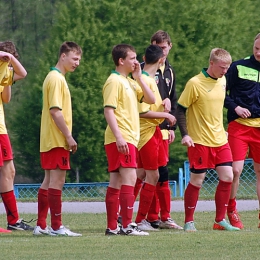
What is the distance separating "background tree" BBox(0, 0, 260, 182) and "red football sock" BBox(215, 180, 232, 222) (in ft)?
93.9

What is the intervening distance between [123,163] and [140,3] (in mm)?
33554

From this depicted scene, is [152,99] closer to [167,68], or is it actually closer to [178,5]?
[167,68]

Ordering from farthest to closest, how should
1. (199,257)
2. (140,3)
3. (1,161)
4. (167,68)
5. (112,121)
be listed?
(140,3) < (167,68) < (1,161) < (112,121) < (199,257)

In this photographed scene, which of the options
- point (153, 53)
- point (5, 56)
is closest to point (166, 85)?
point (153, 53)

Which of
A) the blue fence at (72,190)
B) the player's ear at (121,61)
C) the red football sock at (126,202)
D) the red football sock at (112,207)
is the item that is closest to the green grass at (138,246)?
the red football sock at (112,207)

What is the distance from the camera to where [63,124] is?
9.56 metres

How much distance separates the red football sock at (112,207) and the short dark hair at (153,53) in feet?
5.63

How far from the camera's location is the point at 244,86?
10867 mm

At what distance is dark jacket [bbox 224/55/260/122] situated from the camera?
425 inches

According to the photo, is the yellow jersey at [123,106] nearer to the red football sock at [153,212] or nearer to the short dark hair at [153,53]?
the short dark hair at [153,53]

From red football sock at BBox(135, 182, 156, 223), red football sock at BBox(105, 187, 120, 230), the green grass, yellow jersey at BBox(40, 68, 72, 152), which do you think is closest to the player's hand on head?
yellow jersey at BBox(40, 68, 72, 152)

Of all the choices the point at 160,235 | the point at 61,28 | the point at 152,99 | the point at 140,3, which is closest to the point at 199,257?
the point at 160,235

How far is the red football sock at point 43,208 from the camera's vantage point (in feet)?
33.4

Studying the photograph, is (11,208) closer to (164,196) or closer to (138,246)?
(164,196)
